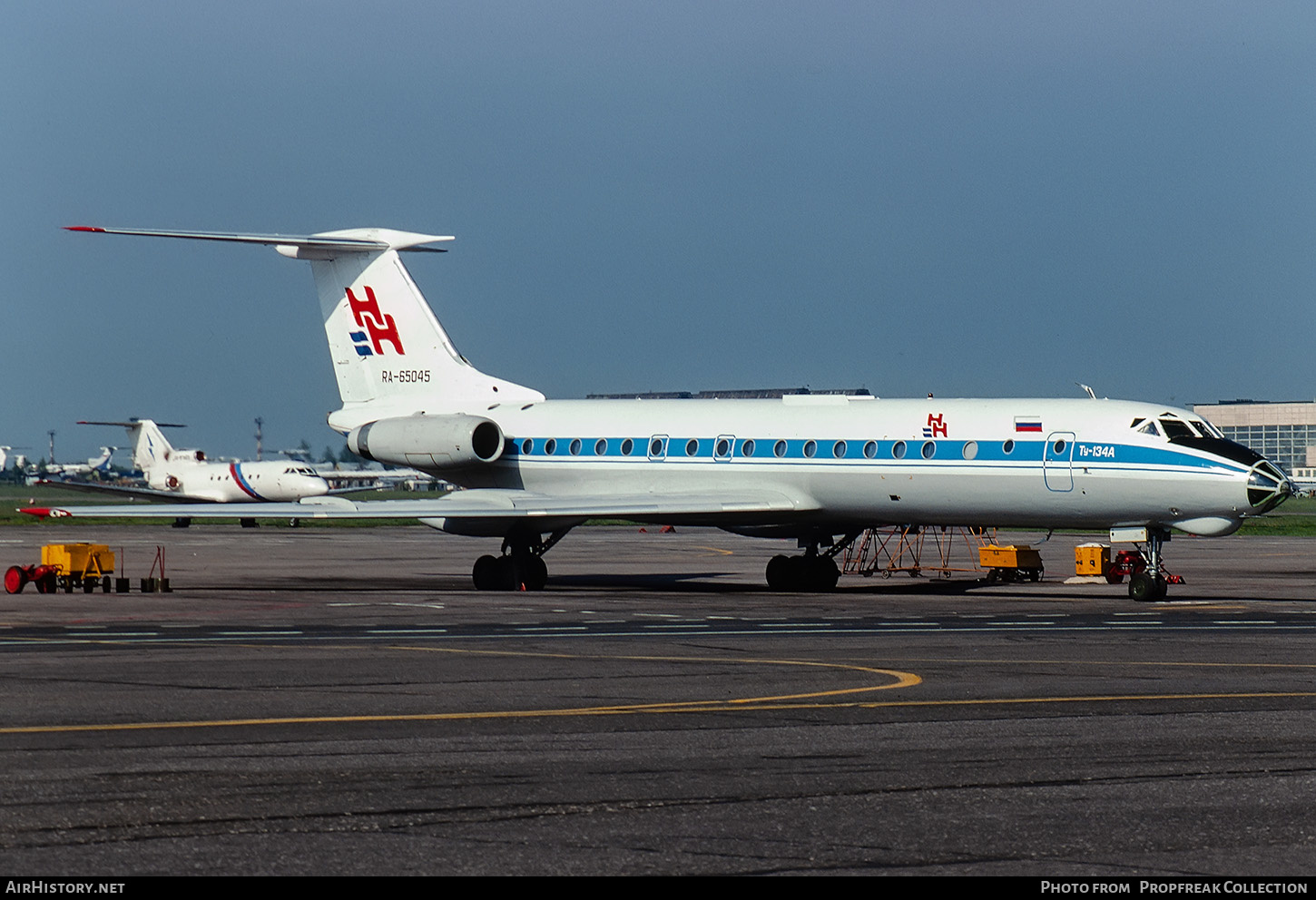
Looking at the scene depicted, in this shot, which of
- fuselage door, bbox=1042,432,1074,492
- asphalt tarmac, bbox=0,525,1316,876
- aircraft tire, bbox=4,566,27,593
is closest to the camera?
asphalt tarmac, bbox=0,525,1316,876

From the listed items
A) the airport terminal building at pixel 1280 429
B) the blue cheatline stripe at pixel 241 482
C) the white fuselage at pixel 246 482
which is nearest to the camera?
the white fuselage at pixel 246 482

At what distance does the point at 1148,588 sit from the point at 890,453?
5156mm

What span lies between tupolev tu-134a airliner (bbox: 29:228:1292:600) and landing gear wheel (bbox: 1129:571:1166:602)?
5 cm

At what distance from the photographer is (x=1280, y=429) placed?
168125 mm

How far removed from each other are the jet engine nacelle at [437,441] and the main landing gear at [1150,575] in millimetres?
13559

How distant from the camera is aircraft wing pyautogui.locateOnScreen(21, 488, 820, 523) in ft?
106

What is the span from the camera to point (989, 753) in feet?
38.6

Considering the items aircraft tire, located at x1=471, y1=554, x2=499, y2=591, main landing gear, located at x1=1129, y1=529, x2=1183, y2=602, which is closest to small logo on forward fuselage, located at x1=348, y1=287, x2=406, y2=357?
aircraft tire, located at x1=471, y1=554, x2=499, y2=591

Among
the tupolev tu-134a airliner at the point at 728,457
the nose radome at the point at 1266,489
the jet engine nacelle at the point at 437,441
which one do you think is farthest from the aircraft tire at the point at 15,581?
the nose radome at the point at 1266,489

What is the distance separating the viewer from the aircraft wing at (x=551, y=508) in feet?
106

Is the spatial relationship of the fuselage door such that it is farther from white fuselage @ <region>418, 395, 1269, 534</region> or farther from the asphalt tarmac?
the asphalt tarmac

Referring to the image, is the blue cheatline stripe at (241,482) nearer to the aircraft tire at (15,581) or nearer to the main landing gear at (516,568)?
the main landing gear at (516,568)

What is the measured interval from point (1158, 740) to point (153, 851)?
723 cm

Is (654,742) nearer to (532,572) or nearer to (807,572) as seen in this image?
(532,572)
